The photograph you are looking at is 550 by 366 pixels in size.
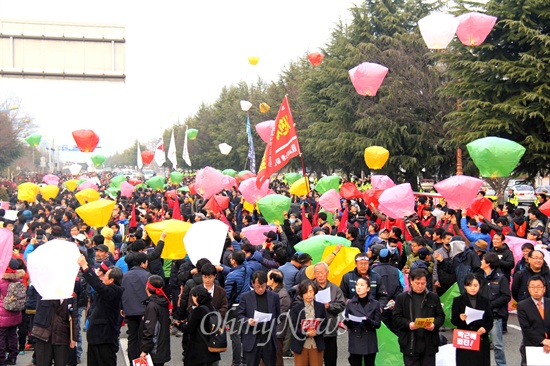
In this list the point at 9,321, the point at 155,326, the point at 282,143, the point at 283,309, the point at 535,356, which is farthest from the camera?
the point at 282,143

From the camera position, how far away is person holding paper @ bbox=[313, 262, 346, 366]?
27.4 ft

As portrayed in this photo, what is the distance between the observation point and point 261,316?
8102mm

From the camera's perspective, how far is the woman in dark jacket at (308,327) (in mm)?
8094

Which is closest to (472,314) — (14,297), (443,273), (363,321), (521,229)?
(363,321)

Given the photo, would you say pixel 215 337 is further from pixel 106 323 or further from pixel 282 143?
pixel 282 143

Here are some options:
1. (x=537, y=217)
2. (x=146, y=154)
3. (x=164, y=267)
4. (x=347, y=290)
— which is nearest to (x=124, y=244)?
(x=164, y=267)

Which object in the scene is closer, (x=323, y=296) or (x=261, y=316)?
(x=261, y=316)

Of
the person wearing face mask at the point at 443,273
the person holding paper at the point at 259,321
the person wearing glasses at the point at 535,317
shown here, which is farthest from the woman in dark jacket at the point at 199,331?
the person wearing face mask at the point at 443,273

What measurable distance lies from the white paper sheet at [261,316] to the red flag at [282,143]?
661 centimetres

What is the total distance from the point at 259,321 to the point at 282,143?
22.9ft

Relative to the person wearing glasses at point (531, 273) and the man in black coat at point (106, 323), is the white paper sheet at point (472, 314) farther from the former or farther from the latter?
the man in black coat at point (106, 323)

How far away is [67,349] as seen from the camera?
8695 millimetres

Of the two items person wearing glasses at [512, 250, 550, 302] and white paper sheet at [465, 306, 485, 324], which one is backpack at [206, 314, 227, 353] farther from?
person wearing glasses at [512, 250, 550, 302]

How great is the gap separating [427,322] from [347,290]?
1.44m
